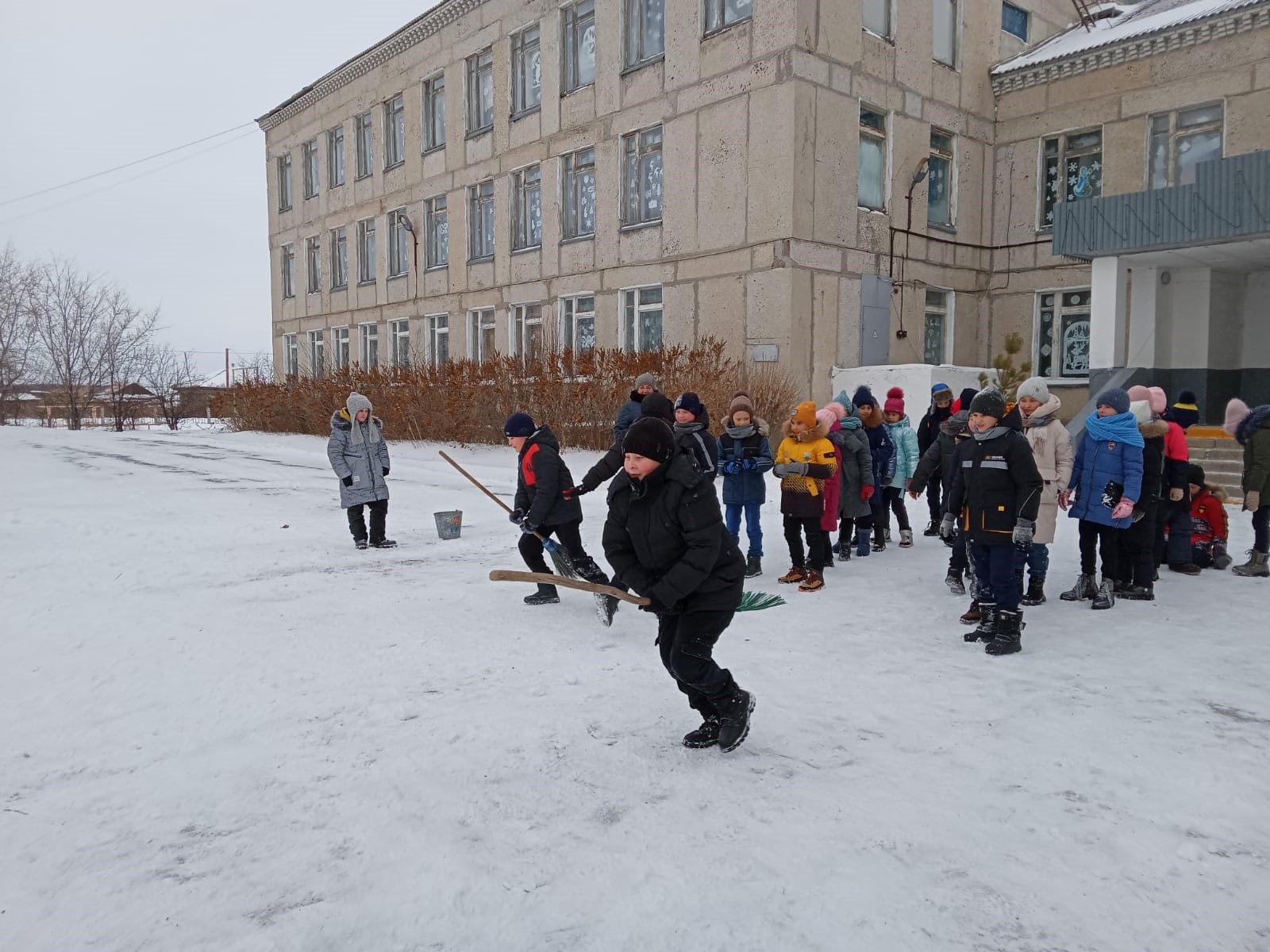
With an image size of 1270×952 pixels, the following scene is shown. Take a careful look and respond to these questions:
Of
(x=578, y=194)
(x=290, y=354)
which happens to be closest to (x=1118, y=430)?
(x=578, y=194)

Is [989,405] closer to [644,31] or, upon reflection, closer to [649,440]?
[649,440]

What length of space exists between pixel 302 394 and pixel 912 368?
1663 cm

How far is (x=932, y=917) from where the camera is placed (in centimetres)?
280

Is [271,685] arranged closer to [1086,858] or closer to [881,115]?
[1086,858]

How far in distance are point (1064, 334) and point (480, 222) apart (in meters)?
15.7

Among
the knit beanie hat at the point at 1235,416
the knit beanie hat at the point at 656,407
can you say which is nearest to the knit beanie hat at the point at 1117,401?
the knit beanie hat at the point at 1235,416

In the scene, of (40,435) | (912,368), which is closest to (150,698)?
(912,368)

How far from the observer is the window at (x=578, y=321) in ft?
71.6

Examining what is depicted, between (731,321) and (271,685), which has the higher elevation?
(731,321)

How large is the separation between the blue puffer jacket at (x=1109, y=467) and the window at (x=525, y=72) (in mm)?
19537

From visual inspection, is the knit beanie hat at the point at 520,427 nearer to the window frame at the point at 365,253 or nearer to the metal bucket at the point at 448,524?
the metal bucket at the point at 448,524

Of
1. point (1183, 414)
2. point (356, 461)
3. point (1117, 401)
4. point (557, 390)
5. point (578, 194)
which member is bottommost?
point (356, 461)

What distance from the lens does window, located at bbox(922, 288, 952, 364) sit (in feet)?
66.1

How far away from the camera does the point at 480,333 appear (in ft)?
83.7
